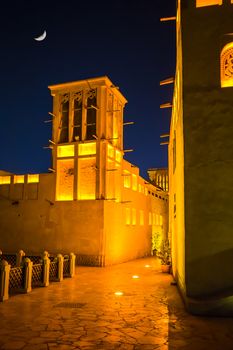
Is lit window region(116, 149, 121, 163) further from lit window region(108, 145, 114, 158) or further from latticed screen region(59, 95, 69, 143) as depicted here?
latticed screen region(59, 95, 69, 143)

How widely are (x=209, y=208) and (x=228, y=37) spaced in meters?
4.37

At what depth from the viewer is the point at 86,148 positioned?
20609 millimetres

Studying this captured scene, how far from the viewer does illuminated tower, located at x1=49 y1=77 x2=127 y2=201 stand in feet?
66.0

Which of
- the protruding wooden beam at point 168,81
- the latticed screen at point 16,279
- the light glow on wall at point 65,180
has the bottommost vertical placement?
the latticed screen at point 16,279

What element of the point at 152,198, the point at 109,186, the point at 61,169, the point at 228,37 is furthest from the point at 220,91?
the point at 152,198

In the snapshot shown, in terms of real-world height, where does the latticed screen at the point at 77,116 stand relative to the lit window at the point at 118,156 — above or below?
above

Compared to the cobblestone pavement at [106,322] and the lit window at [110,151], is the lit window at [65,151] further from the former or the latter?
the cobblestone pavement at [106,322]

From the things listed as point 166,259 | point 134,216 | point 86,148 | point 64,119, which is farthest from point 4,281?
point 134,216

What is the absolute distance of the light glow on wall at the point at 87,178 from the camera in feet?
65.9

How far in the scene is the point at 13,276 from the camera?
10961 millimetres

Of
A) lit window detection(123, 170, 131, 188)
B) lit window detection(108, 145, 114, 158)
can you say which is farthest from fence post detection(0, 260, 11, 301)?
lit window detection(123, 170, 131, 188)

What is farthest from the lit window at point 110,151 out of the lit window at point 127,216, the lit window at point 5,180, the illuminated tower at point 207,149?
the illuminated tower at point 207,149

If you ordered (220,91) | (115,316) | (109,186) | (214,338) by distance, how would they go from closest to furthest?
(214,338), (115,316), (220,91), (109,186)

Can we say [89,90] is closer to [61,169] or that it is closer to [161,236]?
[61,169]
